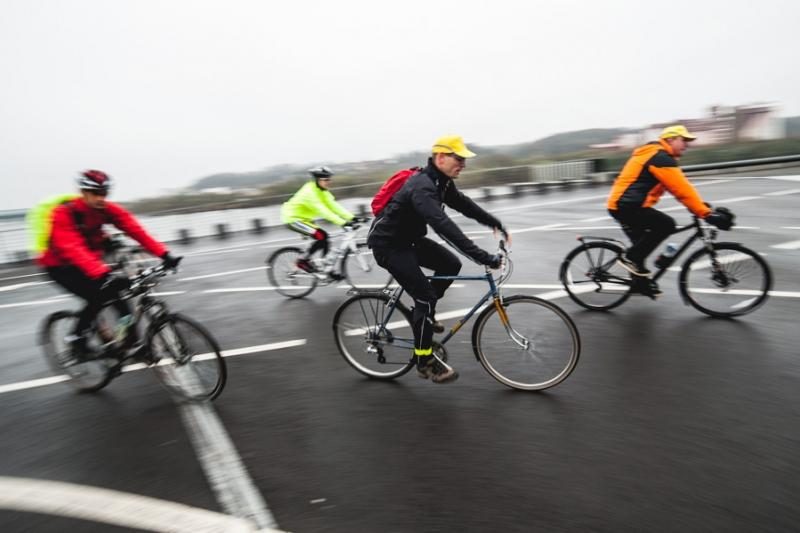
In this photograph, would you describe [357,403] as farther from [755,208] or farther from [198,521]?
[755,208]

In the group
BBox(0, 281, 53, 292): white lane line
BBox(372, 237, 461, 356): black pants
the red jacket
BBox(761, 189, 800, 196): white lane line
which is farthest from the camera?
BBox(761, 189, 800, 196): white lane line

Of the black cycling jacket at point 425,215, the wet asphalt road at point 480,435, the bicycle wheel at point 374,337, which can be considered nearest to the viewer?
the wet asphalt road at point 480,435

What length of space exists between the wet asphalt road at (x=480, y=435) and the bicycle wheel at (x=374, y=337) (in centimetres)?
15

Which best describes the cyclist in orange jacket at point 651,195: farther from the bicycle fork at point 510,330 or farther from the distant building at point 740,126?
the distant building at point 740,126

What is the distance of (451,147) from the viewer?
11.9 ft

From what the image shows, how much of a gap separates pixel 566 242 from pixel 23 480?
29.8 feet

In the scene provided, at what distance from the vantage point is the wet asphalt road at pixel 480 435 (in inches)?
103

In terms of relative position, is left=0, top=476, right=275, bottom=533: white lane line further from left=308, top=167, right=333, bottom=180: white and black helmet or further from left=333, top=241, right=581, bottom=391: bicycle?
left=308, top=167, right=333, bottom=180: white and black helmet

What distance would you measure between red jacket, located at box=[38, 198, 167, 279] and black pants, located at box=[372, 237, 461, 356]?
2025mm

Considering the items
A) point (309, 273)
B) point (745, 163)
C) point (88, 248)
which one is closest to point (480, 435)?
point (88, 248)

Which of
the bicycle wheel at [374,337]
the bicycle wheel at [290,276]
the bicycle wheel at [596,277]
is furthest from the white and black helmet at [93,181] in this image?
the bicycle wheel at [596,277]

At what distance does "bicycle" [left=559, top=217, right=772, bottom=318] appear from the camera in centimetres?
519

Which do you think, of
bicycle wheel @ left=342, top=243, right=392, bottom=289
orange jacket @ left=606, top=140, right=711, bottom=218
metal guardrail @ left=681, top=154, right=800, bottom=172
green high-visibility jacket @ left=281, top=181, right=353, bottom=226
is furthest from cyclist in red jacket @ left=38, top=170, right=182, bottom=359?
metal guardrail @ left=681, top=154, right=800, bottom=172

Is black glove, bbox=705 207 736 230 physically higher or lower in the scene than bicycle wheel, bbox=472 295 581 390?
higher
